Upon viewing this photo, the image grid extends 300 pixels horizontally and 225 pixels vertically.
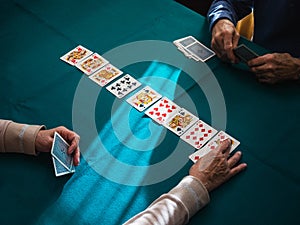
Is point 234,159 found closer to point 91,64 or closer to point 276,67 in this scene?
point 276,67

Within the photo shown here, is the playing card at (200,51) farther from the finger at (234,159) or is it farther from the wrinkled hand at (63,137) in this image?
the wrinkled hand at (63,137)

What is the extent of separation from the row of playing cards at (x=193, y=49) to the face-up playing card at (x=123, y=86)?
32cm

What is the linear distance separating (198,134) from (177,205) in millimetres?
385

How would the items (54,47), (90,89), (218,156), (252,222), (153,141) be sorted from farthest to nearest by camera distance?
(54,47)
(90,89)
(153,141)
(218,156)
(252,222)

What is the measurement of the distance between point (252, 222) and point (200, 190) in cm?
21

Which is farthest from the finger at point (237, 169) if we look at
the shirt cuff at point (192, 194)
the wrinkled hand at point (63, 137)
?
the wrinkled hand at point (63, 137)

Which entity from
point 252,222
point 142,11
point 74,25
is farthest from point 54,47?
point 252,222

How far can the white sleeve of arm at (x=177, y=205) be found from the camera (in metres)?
1.27

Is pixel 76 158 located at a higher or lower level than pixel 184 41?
lower

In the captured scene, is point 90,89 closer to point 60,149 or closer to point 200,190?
point 60,149

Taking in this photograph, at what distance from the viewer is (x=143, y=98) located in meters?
1.77

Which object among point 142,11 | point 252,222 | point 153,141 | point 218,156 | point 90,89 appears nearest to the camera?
point 252,222

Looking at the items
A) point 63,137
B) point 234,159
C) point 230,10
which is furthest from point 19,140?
point 230,10

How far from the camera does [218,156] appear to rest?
1491 mm
